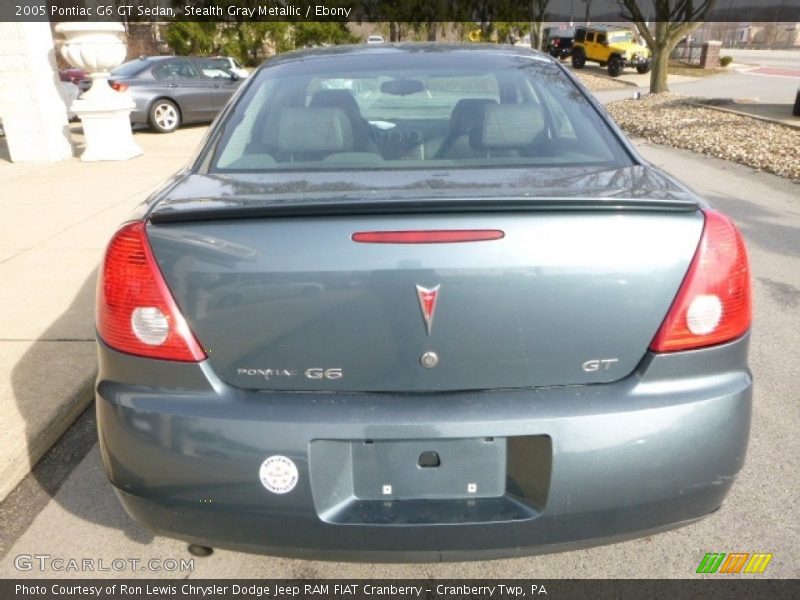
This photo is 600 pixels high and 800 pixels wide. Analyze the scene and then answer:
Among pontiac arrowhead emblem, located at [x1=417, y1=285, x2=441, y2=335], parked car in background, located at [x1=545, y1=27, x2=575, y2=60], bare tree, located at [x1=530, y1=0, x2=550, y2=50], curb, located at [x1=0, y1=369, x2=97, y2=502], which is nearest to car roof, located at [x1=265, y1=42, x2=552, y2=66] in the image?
pontiac arrowhead emblem, located at [x1=417, y1=285, x2=441, y2=335]

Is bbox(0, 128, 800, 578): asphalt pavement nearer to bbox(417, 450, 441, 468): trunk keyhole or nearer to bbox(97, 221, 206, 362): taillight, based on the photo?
bbox(417, 450, 441, 468): trunk keyhole

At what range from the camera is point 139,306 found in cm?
182

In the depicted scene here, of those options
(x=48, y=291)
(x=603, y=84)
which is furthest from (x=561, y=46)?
(x=48, y=291)

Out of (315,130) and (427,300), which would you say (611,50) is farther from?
(427,300)

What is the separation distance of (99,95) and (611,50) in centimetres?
2753

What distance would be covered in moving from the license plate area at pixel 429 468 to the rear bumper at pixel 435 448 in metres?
0.01

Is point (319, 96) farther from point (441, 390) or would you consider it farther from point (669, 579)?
point (669, 579)

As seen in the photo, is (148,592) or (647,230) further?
(148,592)

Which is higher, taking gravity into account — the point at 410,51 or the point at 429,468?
the point at 410,51

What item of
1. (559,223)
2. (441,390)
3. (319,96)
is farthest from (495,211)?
(319,96)

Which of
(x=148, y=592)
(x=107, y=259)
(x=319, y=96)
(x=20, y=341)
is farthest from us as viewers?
(x=20, y=341)

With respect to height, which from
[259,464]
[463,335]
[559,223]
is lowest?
[259,464]

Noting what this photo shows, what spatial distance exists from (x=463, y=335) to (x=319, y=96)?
4.58 ft

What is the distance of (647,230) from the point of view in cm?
175
